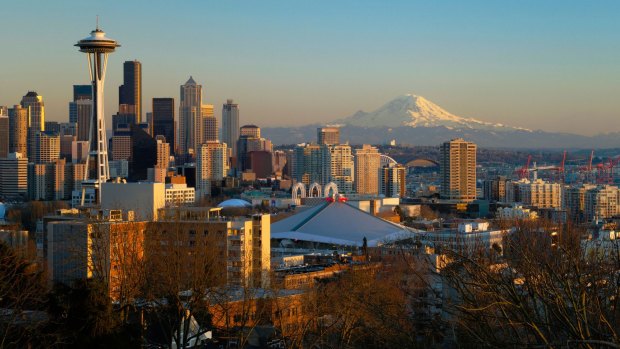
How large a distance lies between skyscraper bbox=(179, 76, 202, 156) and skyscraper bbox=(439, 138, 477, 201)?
63.0 metres

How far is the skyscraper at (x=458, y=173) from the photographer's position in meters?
73.5

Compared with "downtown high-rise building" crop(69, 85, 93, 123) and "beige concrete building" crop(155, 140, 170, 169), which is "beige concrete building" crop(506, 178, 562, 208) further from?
"downtown high-rise building" crop(69, 85, 93, 123)

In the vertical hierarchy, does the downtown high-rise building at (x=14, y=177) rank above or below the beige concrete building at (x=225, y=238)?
above

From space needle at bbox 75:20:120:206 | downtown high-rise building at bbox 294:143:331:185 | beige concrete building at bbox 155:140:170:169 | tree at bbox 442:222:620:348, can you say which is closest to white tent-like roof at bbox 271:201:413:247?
space needle at bbox 75:20:120:206

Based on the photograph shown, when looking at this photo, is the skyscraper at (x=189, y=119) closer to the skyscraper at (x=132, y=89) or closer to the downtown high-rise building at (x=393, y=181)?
the skyscraper at (x=132, y=89)

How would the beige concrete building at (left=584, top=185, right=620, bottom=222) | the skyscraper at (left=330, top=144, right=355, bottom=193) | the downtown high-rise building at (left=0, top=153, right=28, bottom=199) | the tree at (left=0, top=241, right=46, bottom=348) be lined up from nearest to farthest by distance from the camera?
the tree at (left=0, top=241, right=46, bottom=348) → the beige concrete building at (left=584, top=185, right=620, bottom=222) → the downtown high-rise building at (left=0, top=153, right=28, bottom=199) → the skyscraper at (left=330, top=144, right=355, bottom=193)

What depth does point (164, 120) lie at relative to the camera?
424 feet

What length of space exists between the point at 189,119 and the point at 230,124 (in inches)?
503

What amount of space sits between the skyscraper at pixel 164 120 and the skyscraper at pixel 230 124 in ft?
69.1

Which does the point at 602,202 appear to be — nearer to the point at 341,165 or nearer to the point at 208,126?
the point at 341,165

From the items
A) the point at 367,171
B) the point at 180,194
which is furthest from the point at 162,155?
the point at 180,194

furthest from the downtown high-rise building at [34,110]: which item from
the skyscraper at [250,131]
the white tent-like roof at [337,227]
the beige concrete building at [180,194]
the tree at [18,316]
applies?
the tree at [18,316]

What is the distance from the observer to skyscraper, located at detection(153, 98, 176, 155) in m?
128

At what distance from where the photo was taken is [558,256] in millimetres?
8078
